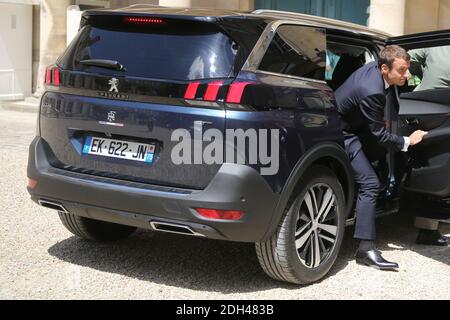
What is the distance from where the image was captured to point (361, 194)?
5355 mm

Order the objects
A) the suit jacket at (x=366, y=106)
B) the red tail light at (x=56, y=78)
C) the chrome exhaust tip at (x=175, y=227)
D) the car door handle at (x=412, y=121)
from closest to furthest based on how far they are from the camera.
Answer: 1. the chrome exhaust tip at (x=175, y=227)
2. the red tail light at (x=56, y=78)
3. the suit jacket at (x=366, y=106)
4. the car door handle at (x=412, y=121)

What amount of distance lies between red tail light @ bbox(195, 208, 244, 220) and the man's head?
5.83ft

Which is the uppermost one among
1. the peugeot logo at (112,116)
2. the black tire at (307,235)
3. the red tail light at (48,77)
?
the red tail light at (48,77)

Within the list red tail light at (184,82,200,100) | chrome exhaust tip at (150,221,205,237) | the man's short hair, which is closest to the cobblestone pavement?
chrome exhaust tip at (150,221,205,237)

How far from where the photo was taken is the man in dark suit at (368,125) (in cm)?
521

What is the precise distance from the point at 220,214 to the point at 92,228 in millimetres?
1729

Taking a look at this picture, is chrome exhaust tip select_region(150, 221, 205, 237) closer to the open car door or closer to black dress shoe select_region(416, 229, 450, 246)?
the open car door

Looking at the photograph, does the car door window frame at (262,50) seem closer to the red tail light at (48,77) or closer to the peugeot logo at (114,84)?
the peugeot logo at (114,84)

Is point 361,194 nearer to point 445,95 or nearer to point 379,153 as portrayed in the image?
point 379,153

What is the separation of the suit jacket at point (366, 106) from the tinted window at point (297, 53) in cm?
29

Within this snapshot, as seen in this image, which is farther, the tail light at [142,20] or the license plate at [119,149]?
the tail light at [142,20]

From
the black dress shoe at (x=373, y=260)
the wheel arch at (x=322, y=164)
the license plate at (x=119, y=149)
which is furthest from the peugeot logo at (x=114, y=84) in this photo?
the black dress shoe at (x=373, y=260)

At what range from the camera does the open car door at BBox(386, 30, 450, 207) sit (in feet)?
18.5
